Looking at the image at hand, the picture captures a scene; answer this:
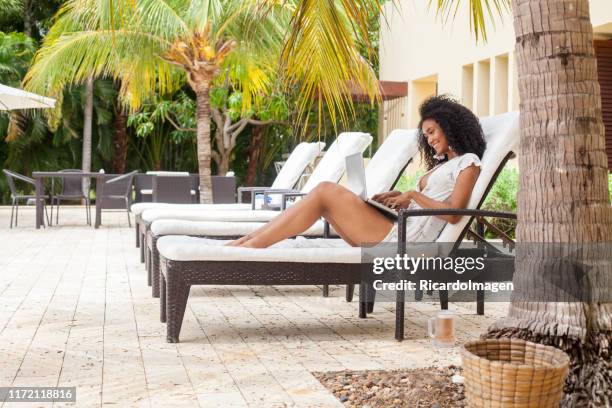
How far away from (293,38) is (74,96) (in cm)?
1471

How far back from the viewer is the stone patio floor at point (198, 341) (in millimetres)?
2982

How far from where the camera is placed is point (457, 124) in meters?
4.35

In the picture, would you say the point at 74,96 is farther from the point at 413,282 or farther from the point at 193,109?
the point at 413,282

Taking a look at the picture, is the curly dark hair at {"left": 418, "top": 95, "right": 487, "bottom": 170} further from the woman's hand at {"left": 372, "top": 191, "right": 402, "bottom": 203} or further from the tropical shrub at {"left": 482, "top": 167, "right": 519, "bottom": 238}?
the tropical shrub at {"left": 482, "top": 167, "right": 519, "bottom": 238}

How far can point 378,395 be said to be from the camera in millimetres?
2811

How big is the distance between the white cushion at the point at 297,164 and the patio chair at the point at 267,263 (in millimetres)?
3810

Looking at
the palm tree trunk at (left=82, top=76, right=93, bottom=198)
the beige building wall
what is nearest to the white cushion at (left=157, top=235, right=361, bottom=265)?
the beige building wall

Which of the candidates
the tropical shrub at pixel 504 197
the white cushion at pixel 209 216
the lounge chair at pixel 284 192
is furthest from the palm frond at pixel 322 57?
the tropical shrub at pixel 504 197

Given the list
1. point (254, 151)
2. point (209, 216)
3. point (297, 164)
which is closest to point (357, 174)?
point (209, 216)

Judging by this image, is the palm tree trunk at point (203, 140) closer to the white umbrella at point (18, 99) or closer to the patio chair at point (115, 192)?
the patio chair at point (115, 192)

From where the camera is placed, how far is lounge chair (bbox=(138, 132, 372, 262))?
227 inches

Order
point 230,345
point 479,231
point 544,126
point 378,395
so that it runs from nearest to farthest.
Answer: point 544,126
point 378,395
point 230,345
point 479,231

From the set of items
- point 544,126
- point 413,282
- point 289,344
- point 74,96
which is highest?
point 74,96

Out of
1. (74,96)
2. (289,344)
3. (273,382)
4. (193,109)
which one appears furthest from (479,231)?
(74,96)
